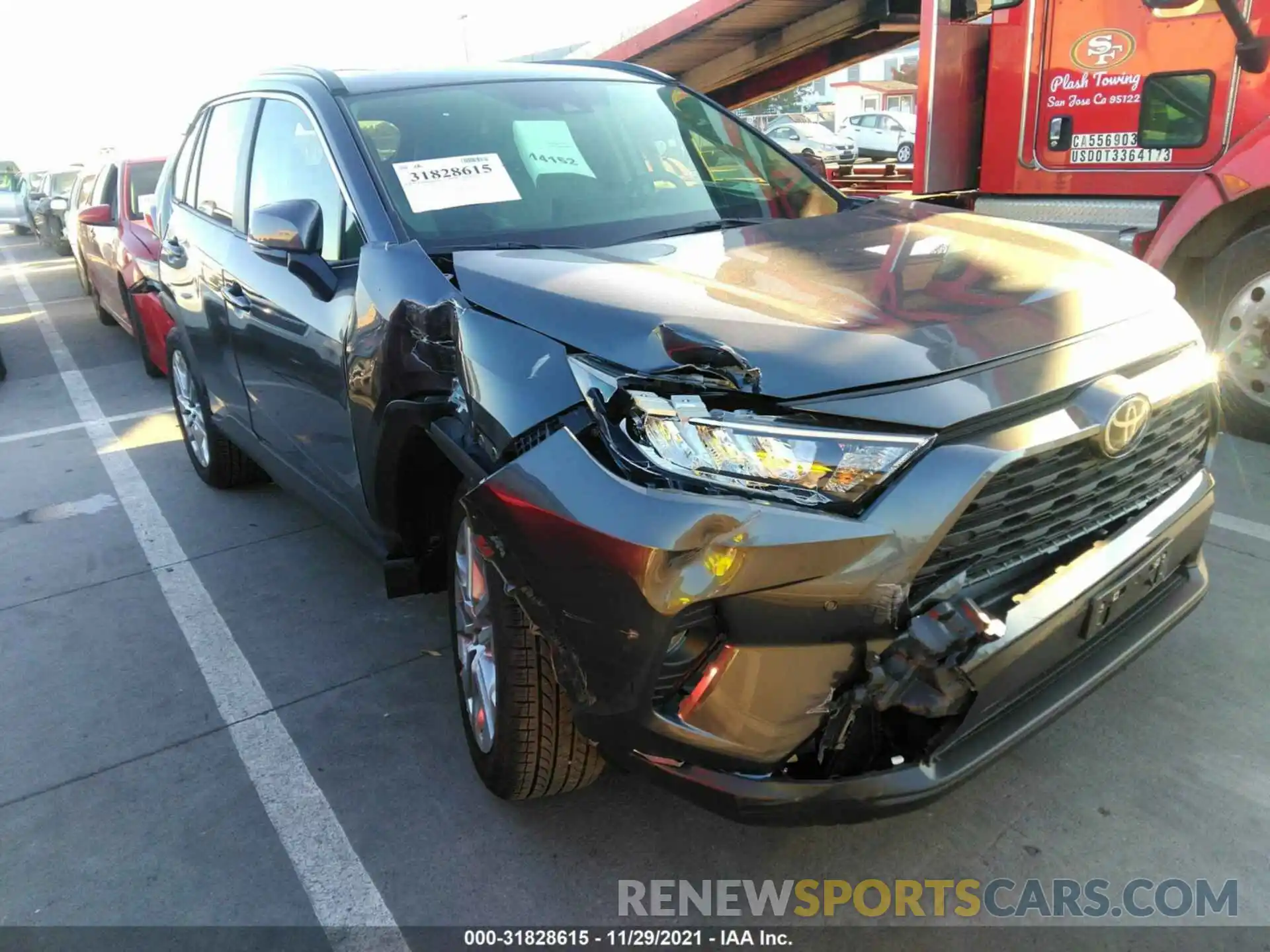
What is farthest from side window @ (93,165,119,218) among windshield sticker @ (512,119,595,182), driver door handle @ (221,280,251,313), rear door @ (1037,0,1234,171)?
rear door @ (1037,0,1234,171)

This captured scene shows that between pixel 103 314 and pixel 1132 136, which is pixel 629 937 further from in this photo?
pixel 103 314

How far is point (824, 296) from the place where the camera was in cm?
228

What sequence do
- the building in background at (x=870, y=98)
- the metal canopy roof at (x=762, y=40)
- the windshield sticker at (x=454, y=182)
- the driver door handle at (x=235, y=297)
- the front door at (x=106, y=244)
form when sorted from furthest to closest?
the building in background at (x=870, y=98) < the front door at (x=106, y=244) < the metal canopy roof at (x=762, y=40) < the driver door handle at (x=235, y=297) < the windshield sticker at (x=454, y=182)

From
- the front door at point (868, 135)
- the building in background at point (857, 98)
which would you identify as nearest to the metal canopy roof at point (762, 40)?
the front door at point (868, 135)

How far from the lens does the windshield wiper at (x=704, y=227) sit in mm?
3047

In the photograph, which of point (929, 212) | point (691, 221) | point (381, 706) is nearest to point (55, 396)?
point (381, 706)

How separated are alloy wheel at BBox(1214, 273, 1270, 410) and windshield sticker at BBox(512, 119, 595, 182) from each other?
329 centimetres

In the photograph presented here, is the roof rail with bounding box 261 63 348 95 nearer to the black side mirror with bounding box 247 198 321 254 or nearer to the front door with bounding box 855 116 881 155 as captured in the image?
the black side mirror with bounding box 247 198 321 254

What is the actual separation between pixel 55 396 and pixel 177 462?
8.90 ft

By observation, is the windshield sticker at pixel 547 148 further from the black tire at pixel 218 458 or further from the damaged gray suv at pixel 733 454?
the black tire at pixel 218 458

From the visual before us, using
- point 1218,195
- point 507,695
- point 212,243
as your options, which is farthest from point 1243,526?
point 212,243

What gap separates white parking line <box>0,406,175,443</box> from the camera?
6.72m

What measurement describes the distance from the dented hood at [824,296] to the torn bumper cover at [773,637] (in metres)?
0.25

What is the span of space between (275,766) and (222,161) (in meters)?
2.70
